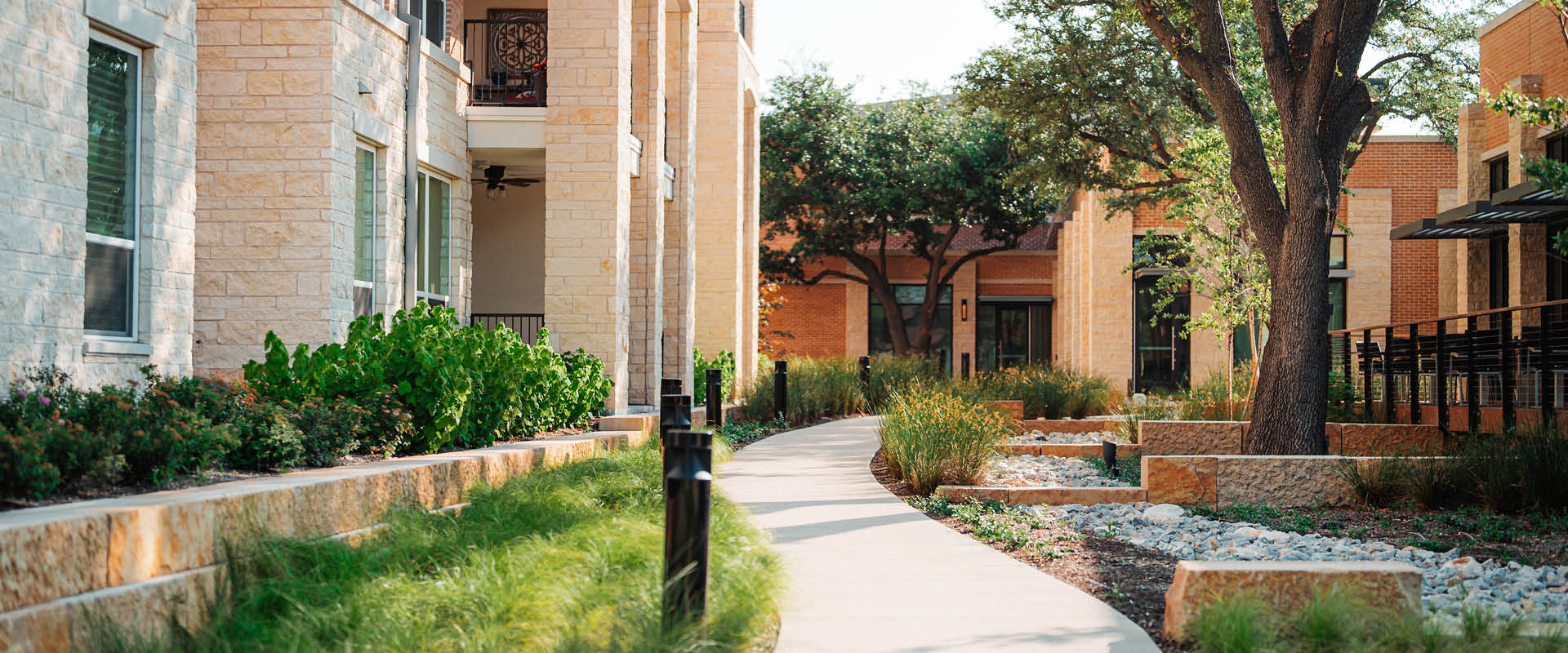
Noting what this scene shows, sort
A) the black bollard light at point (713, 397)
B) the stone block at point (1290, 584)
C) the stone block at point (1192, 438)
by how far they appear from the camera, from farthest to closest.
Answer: the black bollard light at point (713, 397) < the stone block at point (1192, 438) < the stone block at point (1290, 584)

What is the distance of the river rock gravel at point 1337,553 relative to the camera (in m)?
6.63

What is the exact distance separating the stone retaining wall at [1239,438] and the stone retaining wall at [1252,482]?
7.85 feet

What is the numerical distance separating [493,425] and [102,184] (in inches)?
130

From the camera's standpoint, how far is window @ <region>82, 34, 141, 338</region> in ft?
25.9

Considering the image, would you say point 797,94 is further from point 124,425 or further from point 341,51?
point 124,425

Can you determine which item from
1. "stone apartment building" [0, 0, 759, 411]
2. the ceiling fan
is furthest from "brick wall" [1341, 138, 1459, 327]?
Result: the ceiling fan

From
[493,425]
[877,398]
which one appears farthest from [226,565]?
[877,398]

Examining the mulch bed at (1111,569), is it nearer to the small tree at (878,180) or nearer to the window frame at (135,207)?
the window frame at (135,207)

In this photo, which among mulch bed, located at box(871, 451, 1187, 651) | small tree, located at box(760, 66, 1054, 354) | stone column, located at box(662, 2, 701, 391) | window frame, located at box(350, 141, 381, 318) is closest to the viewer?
mulch bed, located at box(871, 451, 1187, 651)

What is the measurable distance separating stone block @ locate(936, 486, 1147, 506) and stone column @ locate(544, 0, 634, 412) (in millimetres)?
5749

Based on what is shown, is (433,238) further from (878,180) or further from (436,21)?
(878,180)

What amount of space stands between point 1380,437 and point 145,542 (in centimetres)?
1239

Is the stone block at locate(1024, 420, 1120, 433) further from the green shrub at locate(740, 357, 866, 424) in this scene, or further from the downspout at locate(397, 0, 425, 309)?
the downspout at locate(397, 0, 425, 309)

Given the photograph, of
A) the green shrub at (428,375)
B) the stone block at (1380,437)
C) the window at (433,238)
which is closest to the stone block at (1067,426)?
the stone block at (1380,437)
